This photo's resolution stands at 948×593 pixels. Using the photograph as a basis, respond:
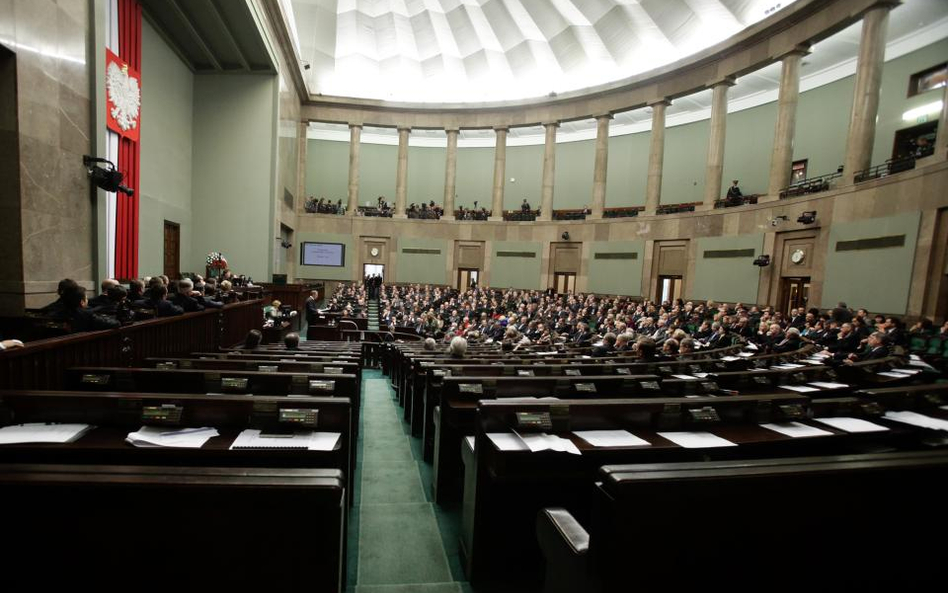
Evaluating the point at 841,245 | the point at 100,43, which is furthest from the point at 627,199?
the point at 100,43

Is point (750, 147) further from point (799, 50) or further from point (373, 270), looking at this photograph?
point (373, 270)

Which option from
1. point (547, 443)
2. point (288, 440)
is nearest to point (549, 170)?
point (547, 443)

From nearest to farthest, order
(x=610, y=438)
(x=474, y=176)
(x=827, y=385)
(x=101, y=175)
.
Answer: (x=610, y=438), (x=827, y=385), (x=101, y=175), (x=474, y=176)

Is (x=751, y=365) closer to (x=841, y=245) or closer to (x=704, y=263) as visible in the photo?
(x=841, y=245)

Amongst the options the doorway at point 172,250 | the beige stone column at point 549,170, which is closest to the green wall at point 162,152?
the doorway at point 172,250

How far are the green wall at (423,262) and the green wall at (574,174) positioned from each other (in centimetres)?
809

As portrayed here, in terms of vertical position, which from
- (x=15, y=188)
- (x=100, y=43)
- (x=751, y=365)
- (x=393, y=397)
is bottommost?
(x=393, y=397)

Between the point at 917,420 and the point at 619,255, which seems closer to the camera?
the point at 917,420

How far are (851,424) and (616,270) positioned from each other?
59.9 feet

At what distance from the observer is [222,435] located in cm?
220

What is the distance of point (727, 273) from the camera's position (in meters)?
16.2

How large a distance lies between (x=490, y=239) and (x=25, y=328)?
20.7 metres

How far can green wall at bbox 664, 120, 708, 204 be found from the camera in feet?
72.3

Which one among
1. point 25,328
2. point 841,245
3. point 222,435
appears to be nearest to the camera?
point 222,435
